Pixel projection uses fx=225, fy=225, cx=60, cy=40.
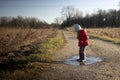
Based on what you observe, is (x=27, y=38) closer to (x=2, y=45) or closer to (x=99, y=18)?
(x=2, y=45)

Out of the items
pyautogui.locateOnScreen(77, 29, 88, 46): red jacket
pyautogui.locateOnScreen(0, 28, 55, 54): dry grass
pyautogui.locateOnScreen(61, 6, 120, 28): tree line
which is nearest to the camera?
pyautogui.locateOnScreen(77, 29, 88, 46): red jacket

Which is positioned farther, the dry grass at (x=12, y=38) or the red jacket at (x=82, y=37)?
the dry grass at (x=12, y=38)

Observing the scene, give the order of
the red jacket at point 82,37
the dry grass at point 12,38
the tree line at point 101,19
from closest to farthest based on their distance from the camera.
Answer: the red jacket at point 82,37, the dry grass at point 12,38, the tree line at point 101,19

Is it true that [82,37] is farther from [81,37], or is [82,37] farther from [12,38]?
[12,38]

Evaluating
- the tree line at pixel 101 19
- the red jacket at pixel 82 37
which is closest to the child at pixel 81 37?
Answer: the red jacket at pixel 82 37

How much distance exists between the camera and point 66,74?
8625mm

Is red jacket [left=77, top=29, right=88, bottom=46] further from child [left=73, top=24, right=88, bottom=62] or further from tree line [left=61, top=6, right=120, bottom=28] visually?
tree line [left=61, top=6, right=120, bottom=28]

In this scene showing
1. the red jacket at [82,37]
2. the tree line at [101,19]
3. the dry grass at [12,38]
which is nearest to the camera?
the red jacket at [82,37]

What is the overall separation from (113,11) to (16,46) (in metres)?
98.4

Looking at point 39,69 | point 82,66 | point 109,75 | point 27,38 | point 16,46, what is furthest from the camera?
point 27,38

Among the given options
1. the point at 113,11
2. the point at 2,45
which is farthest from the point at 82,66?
the point at 113,11

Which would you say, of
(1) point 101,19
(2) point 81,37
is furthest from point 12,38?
(1) point 101,19

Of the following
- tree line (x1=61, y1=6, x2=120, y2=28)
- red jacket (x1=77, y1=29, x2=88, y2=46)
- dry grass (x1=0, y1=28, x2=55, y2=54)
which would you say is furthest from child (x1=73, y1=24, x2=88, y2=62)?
tree line (x1=61, y1=6, x2=120, y2=28)

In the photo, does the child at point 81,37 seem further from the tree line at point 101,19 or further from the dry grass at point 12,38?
the tree line at point 101,19
